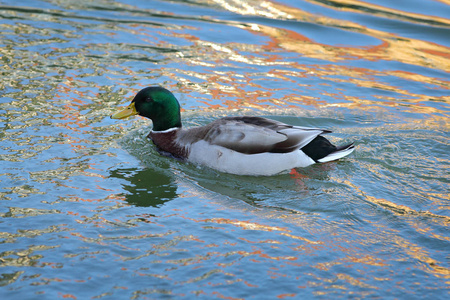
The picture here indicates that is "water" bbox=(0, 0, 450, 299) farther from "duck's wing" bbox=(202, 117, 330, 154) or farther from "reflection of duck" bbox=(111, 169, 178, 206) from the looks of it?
"duck's wing" bbox=(202, 117, 330, 154)

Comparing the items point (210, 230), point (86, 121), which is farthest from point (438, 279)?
point (86, 121)

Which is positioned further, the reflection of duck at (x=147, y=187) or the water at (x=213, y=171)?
the reflection of duck at (x=147, y=187)

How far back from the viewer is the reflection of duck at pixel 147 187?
20.5 ft

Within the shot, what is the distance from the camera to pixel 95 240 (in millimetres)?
5262

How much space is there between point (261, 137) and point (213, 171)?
64 centimetres

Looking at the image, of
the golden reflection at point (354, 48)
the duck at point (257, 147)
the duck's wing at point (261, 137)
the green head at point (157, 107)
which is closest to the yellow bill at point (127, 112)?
the green head at point (157, 107)

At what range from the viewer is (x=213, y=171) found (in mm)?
6949

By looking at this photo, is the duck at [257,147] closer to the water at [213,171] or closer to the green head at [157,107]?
the water at [213,171]

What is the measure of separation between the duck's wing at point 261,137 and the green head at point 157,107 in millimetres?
823

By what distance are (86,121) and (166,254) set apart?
11.2ft

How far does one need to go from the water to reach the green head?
1.14 ft

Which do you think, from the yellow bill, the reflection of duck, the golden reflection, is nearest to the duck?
the reflection of duck

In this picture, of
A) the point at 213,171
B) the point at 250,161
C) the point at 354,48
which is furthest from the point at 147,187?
the point at 354,48

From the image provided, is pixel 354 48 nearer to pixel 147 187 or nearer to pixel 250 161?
pixel 250 161
